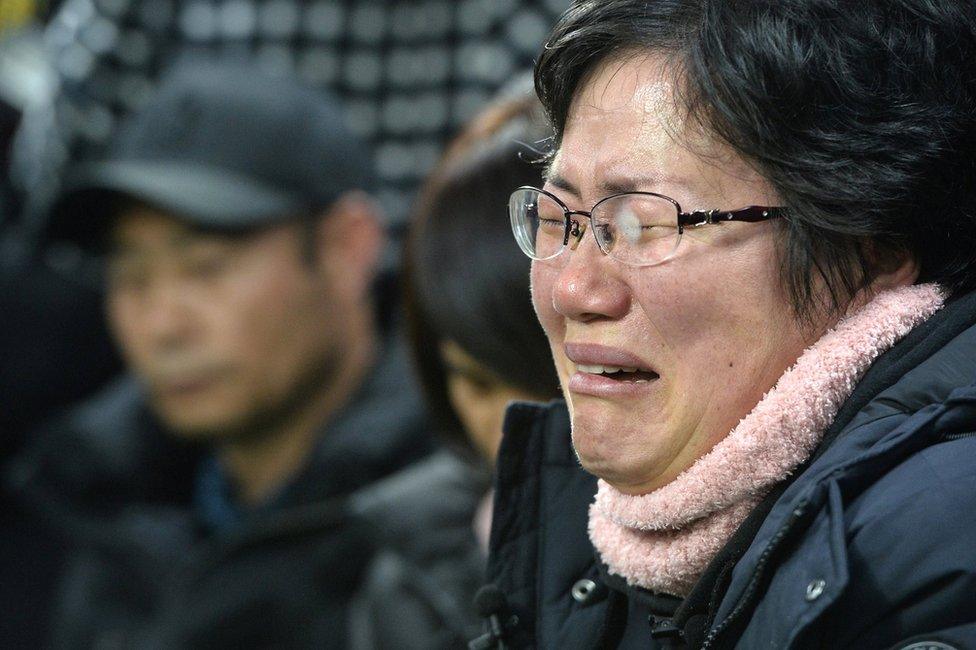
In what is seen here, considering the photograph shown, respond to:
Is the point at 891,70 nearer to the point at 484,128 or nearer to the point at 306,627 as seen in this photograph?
the point at 484,128

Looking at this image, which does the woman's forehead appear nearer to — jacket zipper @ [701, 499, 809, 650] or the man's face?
jacket zipper @ [701, 499, 809, 650]

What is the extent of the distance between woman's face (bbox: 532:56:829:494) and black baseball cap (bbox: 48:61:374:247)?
1.98 m

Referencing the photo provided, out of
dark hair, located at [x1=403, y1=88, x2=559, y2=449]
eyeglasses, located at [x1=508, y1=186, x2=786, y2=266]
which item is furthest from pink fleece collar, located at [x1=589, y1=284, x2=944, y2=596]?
dark hair, located at [x1=403, y1=88, x2=559, y2=449]

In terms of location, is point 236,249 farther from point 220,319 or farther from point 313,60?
point 313,60

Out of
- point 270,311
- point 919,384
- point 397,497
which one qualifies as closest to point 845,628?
point 919,384

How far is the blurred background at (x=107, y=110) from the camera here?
3.78 m

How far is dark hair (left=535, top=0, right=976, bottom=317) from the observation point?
4.02 ft

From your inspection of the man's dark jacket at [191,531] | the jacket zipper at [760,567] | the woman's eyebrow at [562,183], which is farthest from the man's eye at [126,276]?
the jacket zipper at [760,567]

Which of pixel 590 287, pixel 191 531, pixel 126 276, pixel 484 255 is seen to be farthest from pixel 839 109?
pixel 191 531

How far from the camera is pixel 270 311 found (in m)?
3.20

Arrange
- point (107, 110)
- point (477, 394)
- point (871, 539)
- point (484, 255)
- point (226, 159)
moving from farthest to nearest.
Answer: point (107, 110) < point (226, 159) < point (477, 394) < point (484, 255) < point (871, 539)

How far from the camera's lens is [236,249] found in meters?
3.21

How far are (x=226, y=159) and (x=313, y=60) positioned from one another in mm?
707

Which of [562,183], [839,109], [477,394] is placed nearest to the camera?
[839,109]
